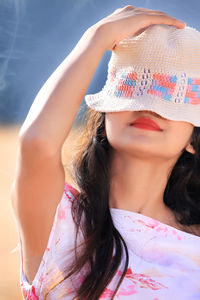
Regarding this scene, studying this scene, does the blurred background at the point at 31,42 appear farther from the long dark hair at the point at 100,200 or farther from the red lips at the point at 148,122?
the red lips at the point at 148,122

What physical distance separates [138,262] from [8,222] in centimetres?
64

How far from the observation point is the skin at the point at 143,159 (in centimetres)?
101

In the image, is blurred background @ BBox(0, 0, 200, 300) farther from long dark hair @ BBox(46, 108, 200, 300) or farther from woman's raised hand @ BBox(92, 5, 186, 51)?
woman's raised hand @ BBox(92, 5, 186, 51)

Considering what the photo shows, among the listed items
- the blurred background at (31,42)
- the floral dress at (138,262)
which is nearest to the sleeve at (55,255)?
the floral dress at (138,262)

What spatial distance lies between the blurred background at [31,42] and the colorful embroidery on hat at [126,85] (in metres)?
0.54

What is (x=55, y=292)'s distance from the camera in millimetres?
974

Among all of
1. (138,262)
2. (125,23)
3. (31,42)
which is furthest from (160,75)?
(31,42)

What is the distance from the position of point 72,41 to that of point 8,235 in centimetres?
66

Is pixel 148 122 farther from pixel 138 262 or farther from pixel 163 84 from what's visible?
pixel 138 262

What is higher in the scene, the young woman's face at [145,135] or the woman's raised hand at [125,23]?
the woman's raised hand at [125,23]

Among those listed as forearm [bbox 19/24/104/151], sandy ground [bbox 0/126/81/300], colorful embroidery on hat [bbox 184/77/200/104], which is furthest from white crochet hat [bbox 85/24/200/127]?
sandy ground [bbox 0/126/81/300]

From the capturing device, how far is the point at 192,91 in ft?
3.38

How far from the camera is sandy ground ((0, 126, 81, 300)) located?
4.79ft

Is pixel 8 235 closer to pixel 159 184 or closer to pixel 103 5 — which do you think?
pixel 159 184
